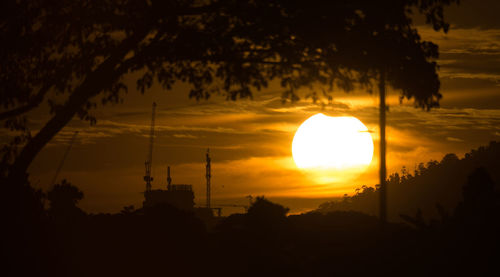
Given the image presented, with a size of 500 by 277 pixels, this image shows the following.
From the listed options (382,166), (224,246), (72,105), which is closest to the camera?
(72,105)

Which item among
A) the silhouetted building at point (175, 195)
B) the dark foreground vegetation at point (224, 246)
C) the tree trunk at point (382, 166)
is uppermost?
the tree trunk at point (382, 166)

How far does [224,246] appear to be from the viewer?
85.5 feet

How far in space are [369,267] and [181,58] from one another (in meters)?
8.45

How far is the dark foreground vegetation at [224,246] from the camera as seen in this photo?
2050cm

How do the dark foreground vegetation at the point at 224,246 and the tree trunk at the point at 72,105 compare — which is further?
the dark foreground vegetation at the point at 224,246

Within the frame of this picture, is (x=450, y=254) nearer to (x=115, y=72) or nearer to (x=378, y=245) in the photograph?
(x=378, y=245)

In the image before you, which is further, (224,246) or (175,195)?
(175,195)

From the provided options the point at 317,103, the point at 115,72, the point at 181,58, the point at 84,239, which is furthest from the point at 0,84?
the point at 317,103

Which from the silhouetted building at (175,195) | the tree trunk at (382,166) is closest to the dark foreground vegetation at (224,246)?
the tree trunk at (382,166)

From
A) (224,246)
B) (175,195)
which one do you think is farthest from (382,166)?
(175,195)

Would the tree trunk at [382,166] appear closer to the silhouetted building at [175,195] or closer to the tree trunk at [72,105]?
the tree trunk at [72,105]

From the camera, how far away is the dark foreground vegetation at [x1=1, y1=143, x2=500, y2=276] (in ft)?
67.3

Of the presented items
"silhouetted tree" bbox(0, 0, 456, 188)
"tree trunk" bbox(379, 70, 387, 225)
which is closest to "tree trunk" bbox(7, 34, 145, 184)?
A: "silhouetted tree" bbox(0, 0, 456, 188)

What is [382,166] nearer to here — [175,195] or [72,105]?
[72,105]
